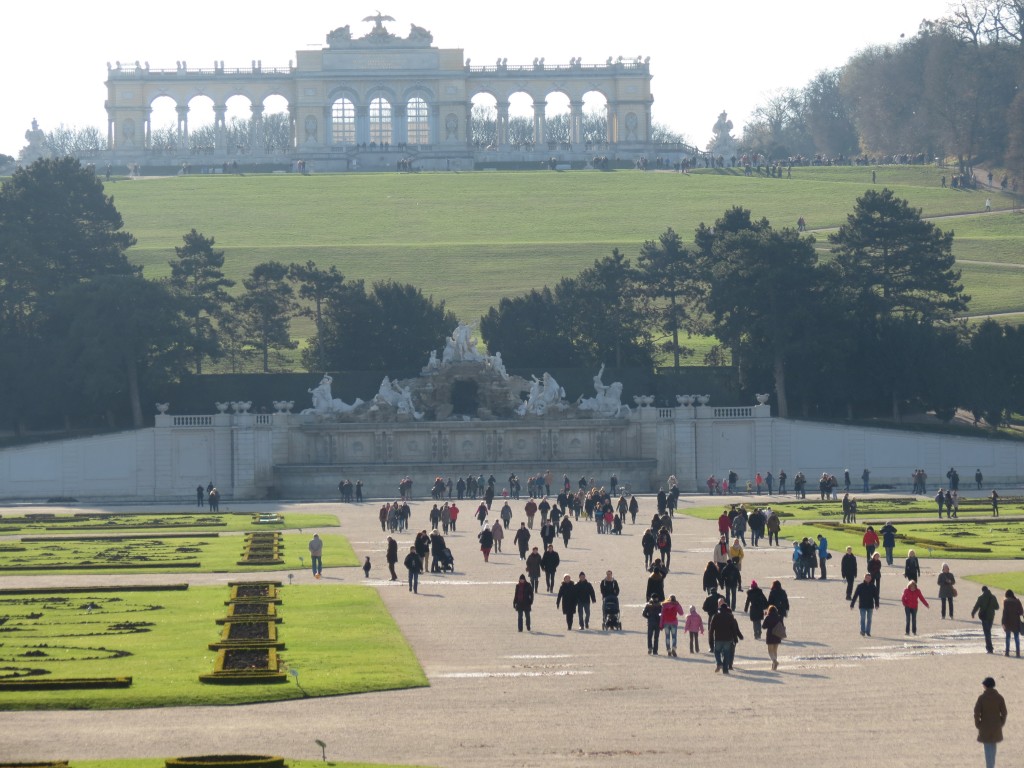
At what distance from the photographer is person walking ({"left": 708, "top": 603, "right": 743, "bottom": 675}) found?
24.4 m

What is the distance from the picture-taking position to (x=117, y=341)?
66.8 metres

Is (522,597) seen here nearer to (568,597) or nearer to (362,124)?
(568,597)

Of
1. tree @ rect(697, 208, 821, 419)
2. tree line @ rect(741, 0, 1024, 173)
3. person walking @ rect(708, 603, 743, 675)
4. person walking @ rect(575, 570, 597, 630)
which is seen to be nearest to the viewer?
person walking @ rect(708, 603, 743, 675)

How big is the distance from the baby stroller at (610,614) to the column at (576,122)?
10210 cm

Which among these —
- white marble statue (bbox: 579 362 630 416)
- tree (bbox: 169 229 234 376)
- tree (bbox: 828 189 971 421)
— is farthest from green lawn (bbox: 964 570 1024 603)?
tree (bbox: 169 229 234 376)

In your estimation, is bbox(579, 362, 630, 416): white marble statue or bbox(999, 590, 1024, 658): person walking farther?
bbox(579, 362, 630, 416): white marble statue

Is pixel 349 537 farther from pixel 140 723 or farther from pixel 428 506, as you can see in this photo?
pixel 140 723

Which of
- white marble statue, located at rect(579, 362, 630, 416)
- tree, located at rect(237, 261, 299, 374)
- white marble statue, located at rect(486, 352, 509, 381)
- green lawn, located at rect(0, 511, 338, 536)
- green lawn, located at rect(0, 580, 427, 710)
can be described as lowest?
green lawn, located at rect(0, 511, 338, 536)

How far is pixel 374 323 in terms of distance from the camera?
7350 centimetres

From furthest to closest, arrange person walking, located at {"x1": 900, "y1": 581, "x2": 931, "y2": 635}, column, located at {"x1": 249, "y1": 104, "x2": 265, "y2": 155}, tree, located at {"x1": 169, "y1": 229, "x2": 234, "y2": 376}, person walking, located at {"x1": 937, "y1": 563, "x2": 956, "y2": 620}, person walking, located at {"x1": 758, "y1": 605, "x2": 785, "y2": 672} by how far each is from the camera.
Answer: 1. column, located at {"x1": 249, "y1": 104, "x2": 265, "y2": 155}
2. tree, located at {"x1": 169, "y1": 229, "x2": 234, "y2": 376}
3. person walking, located at {"x1": 937, "y1": 563, "x2": 956, "y2": 620}
4. person walking, located at {"x1": 900, "y1": 581, "x2": 931, "y2": 635}
5. person walking, located at {"x1": 758, "y1": 605, "x2": 785, "y2": 672}

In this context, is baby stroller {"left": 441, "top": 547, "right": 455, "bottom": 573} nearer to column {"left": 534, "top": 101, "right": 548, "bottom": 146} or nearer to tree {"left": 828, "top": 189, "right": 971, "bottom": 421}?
tree {"left": 828, "top": 189, "right": 971, "bottom": 421}

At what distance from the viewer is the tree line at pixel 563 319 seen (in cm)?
6750

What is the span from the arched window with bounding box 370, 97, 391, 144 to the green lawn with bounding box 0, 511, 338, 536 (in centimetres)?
7977

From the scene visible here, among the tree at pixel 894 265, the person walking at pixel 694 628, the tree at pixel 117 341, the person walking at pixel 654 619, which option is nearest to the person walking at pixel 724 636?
the person walking at pixel 654 619
